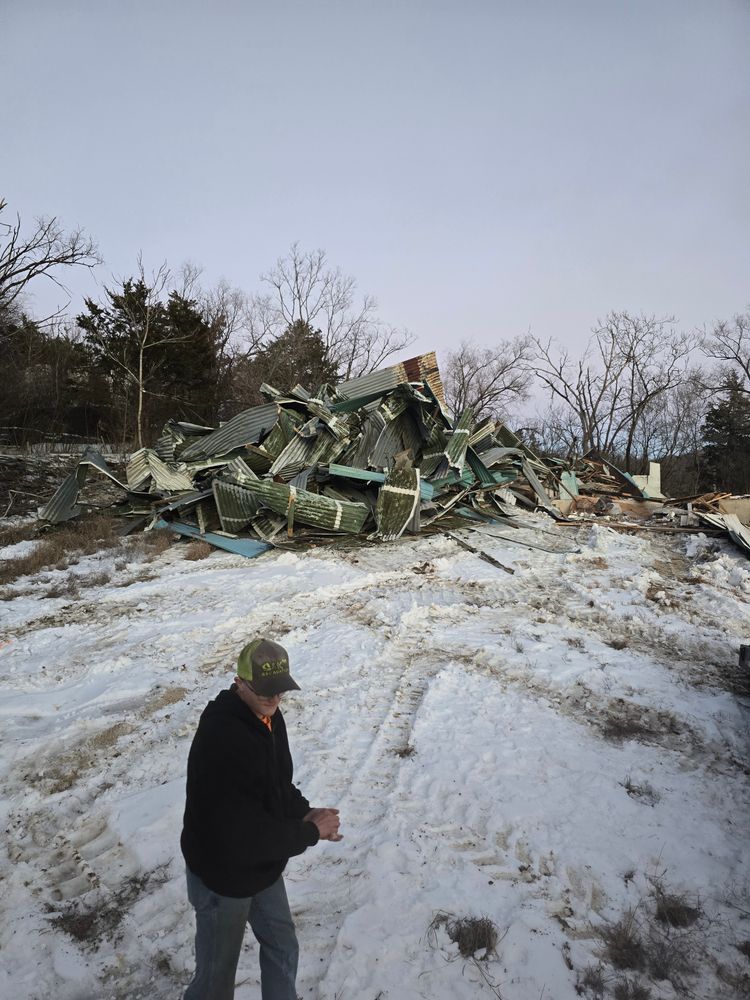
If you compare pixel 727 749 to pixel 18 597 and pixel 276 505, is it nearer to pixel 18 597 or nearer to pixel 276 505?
pixel 276 505

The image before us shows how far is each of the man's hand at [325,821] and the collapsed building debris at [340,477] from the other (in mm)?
6313

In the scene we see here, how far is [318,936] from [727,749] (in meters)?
2.92

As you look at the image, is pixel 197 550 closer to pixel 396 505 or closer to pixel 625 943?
pixel 396 505

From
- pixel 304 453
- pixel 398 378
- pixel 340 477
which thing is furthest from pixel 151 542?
pixel 398 378

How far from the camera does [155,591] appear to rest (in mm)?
6398

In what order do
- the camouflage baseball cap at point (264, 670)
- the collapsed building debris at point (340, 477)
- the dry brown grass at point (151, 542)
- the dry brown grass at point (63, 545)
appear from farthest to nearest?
the collapsed building debris at point (340, 477), the dry brown grass at point (151, 542), the dry brown grass at point (63, 545), the camouflage baseball cap at point (264, 670)

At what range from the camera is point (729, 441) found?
27.0 m

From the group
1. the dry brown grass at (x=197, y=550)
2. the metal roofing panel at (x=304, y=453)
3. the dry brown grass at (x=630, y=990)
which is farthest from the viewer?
the metal roofing panel at (x=304, y=453)

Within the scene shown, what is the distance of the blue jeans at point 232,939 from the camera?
65.5 inches

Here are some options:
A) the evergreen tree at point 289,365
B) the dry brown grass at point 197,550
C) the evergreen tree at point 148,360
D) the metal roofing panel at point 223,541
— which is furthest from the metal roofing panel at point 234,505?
the evergreen tree at point 289,365

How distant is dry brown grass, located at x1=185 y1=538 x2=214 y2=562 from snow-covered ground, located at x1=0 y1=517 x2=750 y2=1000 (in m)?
1.47

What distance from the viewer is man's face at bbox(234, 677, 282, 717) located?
1.76m

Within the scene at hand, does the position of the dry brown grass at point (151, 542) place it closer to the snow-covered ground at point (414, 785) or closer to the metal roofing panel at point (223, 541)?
the metal roofing panel at point (223, 541)

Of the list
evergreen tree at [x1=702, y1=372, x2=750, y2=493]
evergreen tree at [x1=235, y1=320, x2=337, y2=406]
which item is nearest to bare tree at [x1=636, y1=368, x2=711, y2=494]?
evergreen tree at [x1=702, y1=372, x2=750, y2=493]
